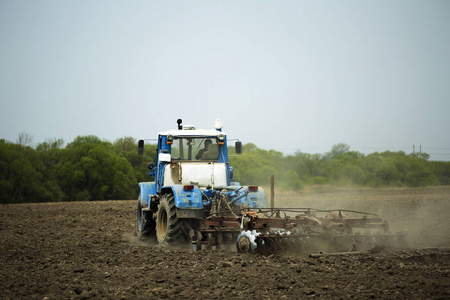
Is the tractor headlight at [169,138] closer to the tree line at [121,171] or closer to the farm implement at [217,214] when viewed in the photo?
the farm implement at [217,214]

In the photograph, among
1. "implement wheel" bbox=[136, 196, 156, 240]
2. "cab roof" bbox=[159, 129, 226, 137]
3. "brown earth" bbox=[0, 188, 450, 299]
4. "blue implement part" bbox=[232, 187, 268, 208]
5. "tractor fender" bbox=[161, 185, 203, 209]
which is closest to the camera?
"brown earth" bbox=[0, 188, 450, 299]

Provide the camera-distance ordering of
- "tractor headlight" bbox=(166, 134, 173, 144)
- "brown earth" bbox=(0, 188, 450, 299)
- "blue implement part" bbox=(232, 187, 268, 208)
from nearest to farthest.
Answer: "brown earth" bbox=(0, 188, 450, 299) < "blue implement part" bbox=(232, 187, 268, 208) < "tractor headlight" bbox=(166, 134, 173, 144)

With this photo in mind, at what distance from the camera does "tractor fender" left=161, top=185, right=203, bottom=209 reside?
11.5 metres

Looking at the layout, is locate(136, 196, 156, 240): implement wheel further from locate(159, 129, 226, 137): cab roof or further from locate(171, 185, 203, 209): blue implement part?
locate(171, 185, 203, 209): blue implement part

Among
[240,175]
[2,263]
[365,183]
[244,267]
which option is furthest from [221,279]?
[240,175]

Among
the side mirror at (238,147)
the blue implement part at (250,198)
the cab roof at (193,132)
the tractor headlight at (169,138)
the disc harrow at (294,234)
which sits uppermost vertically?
the cab roof at (193,132)

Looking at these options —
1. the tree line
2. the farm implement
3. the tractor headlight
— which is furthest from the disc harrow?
the tree line

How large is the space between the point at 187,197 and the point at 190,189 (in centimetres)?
21

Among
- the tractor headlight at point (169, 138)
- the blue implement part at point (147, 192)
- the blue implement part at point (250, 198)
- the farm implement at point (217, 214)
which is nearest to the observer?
the farm implement at point (217, 214)

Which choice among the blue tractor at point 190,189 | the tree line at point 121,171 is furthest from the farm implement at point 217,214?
the tree line at point 121,171

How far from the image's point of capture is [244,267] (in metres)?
9.00

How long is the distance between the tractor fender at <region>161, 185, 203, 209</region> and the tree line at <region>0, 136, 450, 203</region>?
99.0ft

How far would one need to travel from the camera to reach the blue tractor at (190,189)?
11.7 metres

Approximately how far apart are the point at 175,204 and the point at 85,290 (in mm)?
3995
